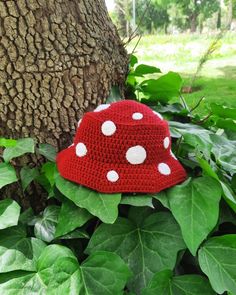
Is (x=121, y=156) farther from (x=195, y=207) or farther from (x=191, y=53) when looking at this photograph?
(x=191, y=53)

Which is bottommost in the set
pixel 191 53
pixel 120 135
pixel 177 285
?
pixel 191 53

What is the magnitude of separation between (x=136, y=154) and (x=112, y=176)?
0.08 metres

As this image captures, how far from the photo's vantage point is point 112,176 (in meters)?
0.90

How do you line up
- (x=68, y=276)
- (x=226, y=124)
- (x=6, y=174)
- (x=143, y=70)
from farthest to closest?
(x=143, y=70) → (x=226, y=124) → (x=6, y=174) → (x=68, y=276)

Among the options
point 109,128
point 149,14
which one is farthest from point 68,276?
point 149,14

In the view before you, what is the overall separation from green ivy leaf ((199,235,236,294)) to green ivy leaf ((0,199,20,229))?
0.43m

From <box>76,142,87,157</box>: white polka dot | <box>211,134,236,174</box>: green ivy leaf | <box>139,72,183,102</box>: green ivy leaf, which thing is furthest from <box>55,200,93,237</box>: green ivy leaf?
<box>139,72,183,102</box>: green ivy leaf

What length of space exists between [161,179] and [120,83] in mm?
481

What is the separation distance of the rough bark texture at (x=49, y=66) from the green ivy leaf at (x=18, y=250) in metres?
0.30

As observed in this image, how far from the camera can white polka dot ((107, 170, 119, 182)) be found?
0.90 m

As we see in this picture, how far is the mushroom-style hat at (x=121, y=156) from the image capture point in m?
0.90

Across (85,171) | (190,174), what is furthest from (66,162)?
(190,174)

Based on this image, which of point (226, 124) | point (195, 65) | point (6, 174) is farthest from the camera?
point (195, 65)

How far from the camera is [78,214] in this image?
915 mm
